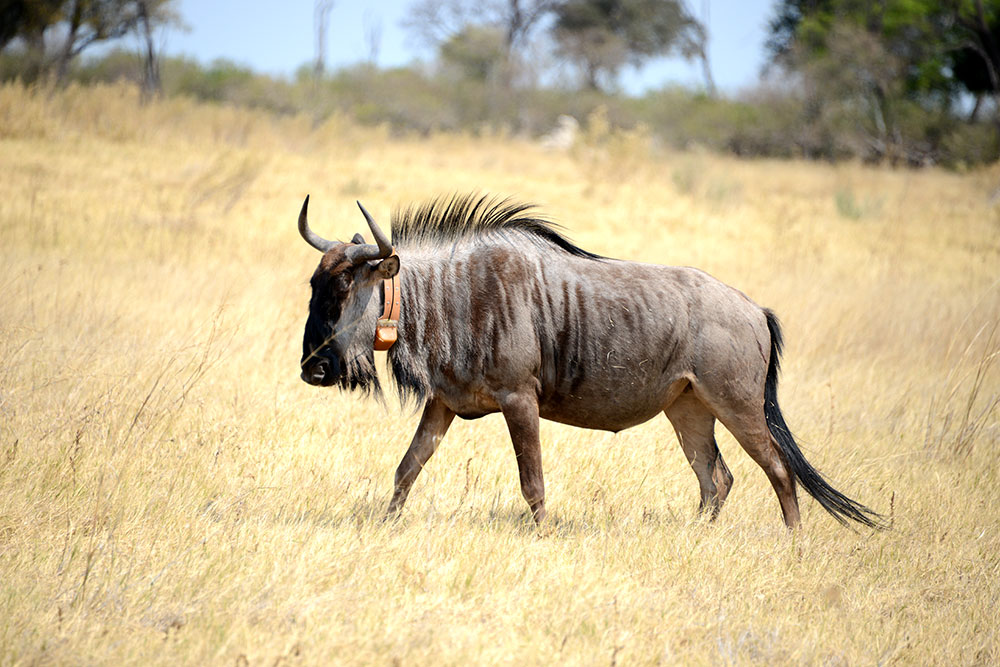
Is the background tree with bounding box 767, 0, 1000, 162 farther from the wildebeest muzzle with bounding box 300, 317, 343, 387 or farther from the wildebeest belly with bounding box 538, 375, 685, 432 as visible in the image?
the wildebeest muzzle with bounding box 300, 317, 343, 387

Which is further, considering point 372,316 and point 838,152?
point 838,152

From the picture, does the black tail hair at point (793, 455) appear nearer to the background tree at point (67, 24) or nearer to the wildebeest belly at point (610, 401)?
the wildebeest belly at point (610, 401)

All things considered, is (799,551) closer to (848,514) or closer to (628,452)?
(848,514)

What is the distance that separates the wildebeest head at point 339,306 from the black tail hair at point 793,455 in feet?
6.88

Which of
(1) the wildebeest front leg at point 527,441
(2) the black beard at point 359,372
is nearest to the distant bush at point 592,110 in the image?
(2) the black beard at point 359,372

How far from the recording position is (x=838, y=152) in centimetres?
3183

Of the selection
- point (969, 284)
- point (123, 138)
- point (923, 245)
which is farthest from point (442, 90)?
point (969, 284)

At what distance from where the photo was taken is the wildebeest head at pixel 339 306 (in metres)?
4.20

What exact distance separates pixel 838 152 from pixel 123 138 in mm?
24982

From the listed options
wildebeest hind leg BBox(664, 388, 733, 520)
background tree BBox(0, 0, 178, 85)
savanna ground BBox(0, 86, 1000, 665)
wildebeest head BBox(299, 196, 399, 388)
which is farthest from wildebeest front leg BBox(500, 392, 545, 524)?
background tree BBox(0, 0, 178, 85)

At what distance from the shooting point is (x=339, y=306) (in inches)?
167

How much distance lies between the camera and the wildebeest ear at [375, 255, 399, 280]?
4148 mm

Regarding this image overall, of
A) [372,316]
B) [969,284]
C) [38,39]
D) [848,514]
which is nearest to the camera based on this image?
[372,316]

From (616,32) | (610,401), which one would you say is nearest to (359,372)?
(610,401)
